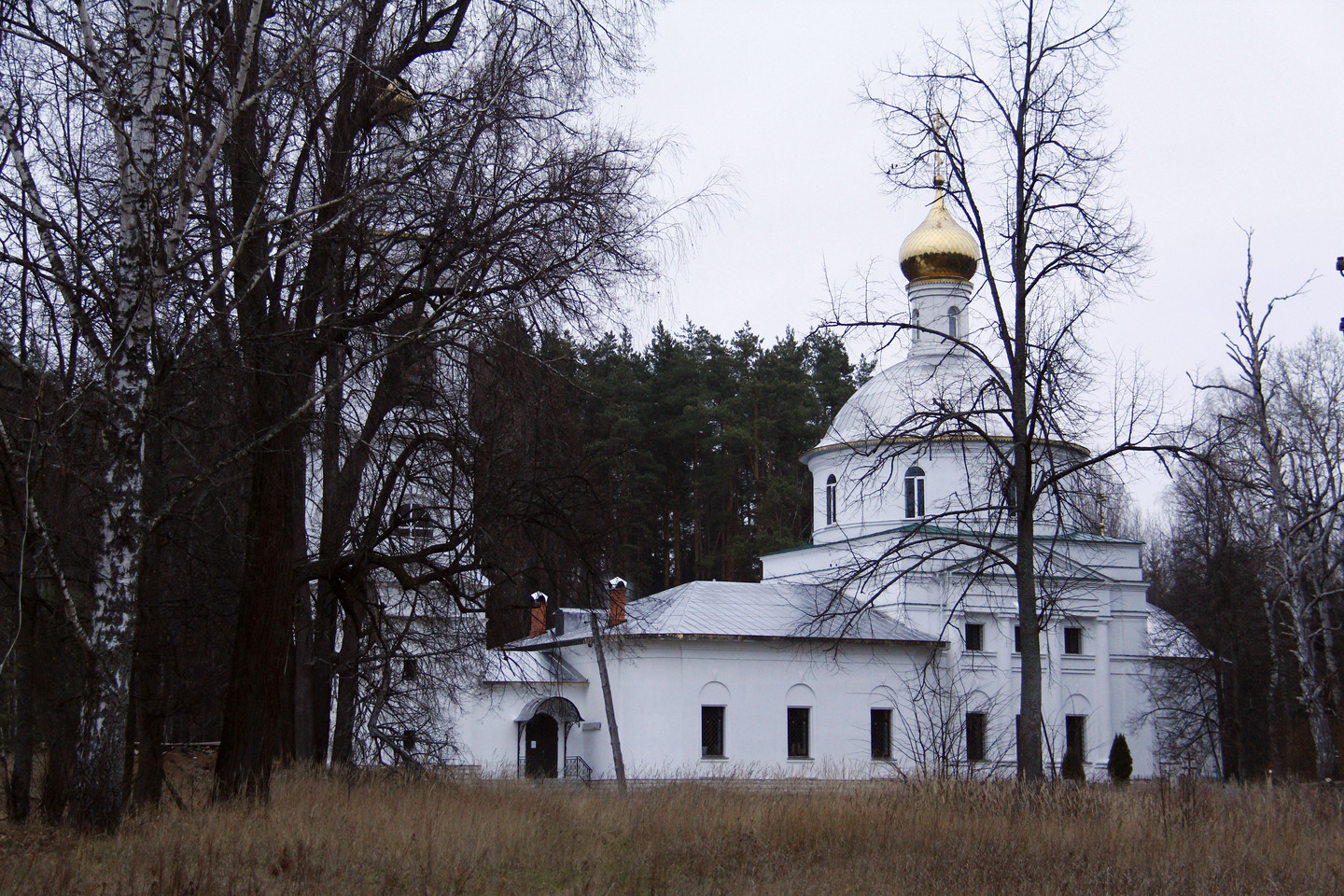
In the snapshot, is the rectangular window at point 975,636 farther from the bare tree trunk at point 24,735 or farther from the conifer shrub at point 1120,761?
the bare tree trunk at point 24,735

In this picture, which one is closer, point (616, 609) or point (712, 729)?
point (616, 609)

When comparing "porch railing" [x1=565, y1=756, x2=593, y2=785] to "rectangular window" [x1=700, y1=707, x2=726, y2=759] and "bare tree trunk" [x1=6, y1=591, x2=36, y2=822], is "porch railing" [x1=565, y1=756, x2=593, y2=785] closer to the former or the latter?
"rectangular window" [x1=700, y1=707, x2=726, y2=759]

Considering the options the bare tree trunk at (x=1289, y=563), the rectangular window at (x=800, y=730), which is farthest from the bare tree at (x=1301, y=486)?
the rectangular window at (x=800, y=730)

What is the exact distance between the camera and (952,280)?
38812 mm

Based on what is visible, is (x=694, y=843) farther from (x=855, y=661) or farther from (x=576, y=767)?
(x=576, y=767)

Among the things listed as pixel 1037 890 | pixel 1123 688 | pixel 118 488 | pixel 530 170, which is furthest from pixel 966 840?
pixel 1123 688

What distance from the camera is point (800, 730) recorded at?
33.7m

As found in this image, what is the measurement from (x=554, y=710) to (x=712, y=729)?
188 inches

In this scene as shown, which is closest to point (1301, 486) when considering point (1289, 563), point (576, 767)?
point (1289, 563)

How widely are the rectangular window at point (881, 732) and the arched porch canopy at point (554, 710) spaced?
8.04m

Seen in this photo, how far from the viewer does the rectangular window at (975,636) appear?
35.7 m

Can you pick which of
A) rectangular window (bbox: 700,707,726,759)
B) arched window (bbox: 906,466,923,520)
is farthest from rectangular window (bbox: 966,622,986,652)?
rectangular window (bbox: 700,707,726,759)

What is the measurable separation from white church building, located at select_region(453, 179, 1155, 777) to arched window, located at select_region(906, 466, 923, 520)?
0.18 feet

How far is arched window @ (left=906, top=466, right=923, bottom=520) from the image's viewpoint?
3631 cm
